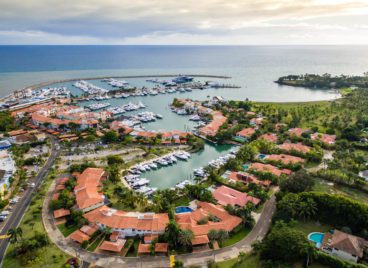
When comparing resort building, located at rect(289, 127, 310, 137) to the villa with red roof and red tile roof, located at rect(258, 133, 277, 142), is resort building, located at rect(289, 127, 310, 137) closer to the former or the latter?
red tile roof, located at rect(258, 133, 277, 142)

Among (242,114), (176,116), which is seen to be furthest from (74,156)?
(242,114)

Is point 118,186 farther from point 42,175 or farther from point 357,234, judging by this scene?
point 357,234

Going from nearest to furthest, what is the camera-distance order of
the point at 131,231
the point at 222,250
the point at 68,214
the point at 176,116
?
the point at 222,250
the point at 131,231
the point at 68,214
the point at 176,116

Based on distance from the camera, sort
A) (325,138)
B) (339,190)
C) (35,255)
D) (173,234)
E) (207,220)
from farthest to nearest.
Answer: (325,138) < (339,190) < (207,220) < (173,234) < (35,255)

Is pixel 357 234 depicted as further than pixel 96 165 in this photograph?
No

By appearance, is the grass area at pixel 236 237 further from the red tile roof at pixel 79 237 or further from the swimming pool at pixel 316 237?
the red tile roof at pixel 79 237

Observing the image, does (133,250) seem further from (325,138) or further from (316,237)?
(325,138)

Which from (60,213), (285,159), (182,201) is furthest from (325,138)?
(60,213)
